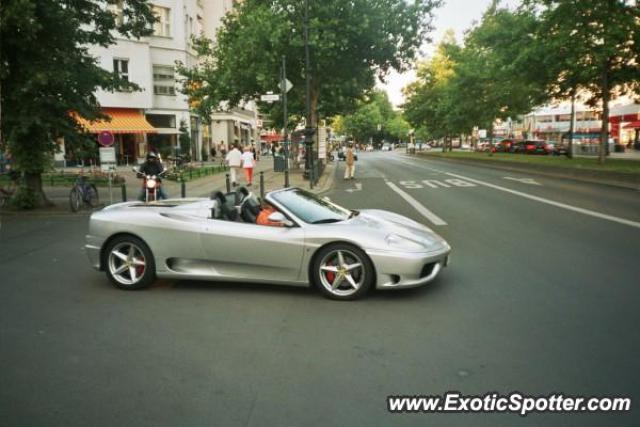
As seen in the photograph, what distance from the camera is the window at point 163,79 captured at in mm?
42000

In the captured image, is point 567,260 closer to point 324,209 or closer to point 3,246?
point 324,209

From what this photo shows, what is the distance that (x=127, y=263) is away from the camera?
6.54 meters

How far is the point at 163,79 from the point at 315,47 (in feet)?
62.8

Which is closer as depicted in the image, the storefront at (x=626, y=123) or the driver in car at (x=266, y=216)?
the driver in car at (x=266, y=216)

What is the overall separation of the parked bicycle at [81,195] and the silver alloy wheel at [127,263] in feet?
29.3

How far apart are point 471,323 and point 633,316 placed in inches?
59.3

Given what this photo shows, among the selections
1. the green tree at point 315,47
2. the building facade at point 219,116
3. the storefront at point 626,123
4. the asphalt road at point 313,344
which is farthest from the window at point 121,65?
the storefront at point 626,123

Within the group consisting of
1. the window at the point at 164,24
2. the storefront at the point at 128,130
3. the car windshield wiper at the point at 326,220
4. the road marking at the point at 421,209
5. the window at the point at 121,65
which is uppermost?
the window at the point at 164,24

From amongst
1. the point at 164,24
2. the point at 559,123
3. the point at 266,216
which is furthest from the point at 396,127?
the point at 266,216

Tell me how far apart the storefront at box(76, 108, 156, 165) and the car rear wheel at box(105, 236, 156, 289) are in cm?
3193

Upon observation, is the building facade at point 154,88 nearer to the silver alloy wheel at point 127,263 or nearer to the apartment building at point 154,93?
the apartment building at point 154,93

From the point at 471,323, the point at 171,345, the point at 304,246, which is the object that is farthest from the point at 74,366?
the point at 471,323

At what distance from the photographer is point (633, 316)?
5098 mm

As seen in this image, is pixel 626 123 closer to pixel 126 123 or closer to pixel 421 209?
pixel 126 123
